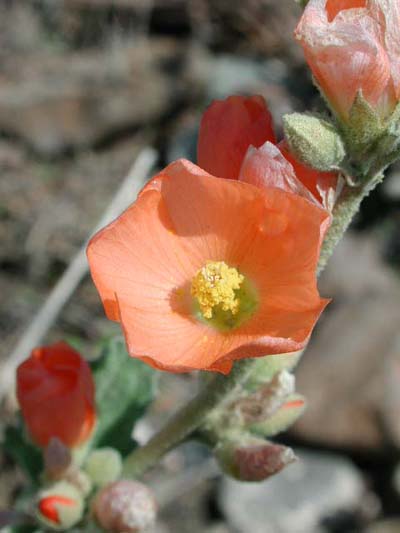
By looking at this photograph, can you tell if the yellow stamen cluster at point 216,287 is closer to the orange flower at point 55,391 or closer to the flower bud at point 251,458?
the flower bud at point 251,458

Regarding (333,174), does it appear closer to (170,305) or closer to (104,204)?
(170,305)

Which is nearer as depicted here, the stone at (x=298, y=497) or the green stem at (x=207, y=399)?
the green stem at (x=207, y=399)

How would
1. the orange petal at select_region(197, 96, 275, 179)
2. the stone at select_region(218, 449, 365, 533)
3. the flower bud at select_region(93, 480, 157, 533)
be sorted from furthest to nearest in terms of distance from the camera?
the stone at select_region(218, 449, 365, 533) < the flower bud at select_region(93, 480, 157, 533) < the orange petal at select_region(197, 96, 275, 179)

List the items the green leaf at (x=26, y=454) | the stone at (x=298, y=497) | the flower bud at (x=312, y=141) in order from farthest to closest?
the stone at (x=298, y=497), the green leaf at (x=26, y=454), the flower bud at (x=312, y=141)

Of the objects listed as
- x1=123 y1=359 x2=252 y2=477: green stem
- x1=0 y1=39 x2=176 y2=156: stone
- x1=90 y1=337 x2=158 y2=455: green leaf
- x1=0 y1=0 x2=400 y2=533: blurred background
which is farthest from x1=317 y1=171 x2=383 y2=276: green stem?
x1=0 y1=39 x2=176 y2=156: stone

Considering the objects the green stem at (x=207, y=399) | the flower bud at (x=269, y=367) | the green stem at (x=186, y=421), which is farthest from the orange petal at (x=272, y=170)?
the flower bud at (x=269, y=367)

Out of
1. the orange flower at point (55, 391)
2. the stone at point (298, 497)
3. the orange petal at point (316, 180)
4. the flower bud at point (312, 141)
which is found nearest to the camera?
the flower bud at point (312, 141)

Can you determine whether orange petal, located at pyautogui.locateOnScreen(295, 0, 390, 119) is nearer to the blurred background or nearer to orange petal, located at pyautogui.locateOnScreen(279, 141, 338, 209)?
orange petal, located at pyautogui.locateOnScreen(279, 141, 338, 209)
